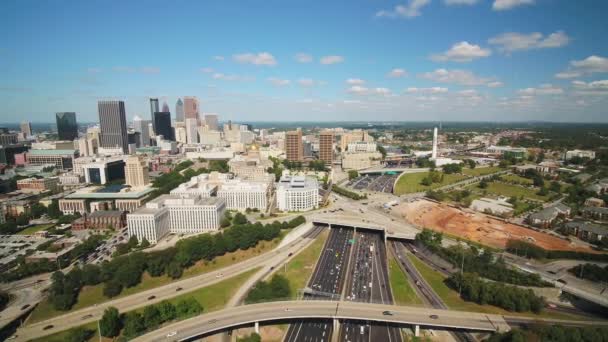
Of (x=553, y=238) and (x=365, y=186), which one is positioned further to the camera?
(x=365, y=186)

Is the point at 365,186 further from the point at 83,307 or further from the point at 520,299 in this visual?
the point at 83,307

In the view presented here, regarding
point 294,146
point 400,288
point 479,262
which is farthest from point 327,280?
point 294,146

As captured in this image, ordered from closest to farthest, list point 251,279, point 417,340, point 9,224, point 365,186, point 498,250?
point 417,340 < point 251,279 < point 498,250 < point 9,224 < point 365,186

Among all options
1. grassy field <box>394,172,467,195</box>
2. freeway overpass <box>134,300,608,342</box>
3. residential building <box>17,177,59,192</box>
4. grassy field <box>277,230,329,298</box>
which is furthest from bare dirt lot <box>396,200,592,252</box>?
residential building <box>17,177,59,192</box>

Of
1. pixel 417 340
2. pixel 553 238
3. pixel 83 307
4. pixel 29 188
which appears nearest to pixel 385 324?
pixel 417 340

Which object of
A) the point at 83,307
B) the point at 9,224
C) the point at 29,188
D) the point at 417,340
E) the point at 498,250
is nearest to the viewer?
the point at 417,340

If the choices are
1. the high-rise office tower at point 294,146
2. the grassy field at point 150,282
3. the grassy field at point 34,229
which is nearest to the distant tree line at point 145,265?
the grassy field at point 150,282

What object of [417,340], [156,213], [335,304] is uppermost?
[156,213]

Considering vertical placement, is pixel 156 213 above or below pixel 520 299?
above
